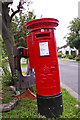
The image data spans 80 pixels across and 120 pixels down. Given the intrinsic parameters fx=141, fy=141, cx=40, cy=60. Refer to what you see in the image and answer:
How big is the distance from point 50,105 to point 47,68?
2.70 ft

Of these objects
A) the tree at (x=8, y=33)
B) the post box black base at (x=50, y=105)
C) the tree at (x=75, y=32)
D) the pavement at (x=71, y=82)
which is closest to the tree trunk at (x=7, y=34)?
the tree at (x=8, y=33)

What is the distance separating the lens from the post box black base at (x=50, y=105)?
313 cm

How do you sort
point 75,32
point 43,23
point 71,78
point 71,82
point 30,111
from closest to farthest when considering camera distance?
point 43,23 → point 30,111 → point 71,82 → point 71,78 → point 75,32

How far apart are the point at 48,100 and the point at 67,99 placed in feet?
4.78

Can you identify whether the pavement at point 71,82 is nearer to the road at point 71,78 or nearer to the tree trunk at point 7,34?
the road at point 71,78

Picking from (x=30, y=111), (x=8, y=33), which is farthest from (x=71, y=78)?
(x=30, y=111)

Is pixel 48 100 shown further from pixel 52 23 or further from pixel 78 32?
pixel 78 32

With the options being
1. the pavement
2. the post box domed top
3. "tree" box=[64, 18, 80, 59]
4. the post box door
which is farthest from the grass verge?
"tree" box=[64, 18, 80, 59]

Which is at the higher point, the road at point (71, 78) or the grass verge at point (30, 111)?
the grass verge at point (30, 111)

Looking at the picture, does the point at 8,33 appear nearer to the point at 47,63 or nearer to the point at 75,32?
the point at 47,63

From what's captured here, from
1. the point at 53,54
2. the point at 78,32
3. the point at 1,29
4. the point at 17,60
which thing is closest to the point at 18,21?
the point at 1,29

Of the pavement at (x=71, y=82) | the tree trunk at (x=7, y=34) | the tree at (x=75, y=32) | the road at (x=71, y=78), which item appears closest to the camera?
the pavement at (x=71, y=82)

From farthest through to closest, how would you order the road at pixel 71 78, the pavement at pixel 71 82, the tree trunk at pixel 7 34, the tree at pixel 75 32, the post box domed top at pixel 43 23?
the tree at pixel 75 32 → the road at pixel 71 78 → the tree trunk at pixel 7 34 → the pavement at pixel 71 82 → the post box domed top at pixel 43 23

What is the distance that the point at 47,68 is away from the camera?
10.4 ft
